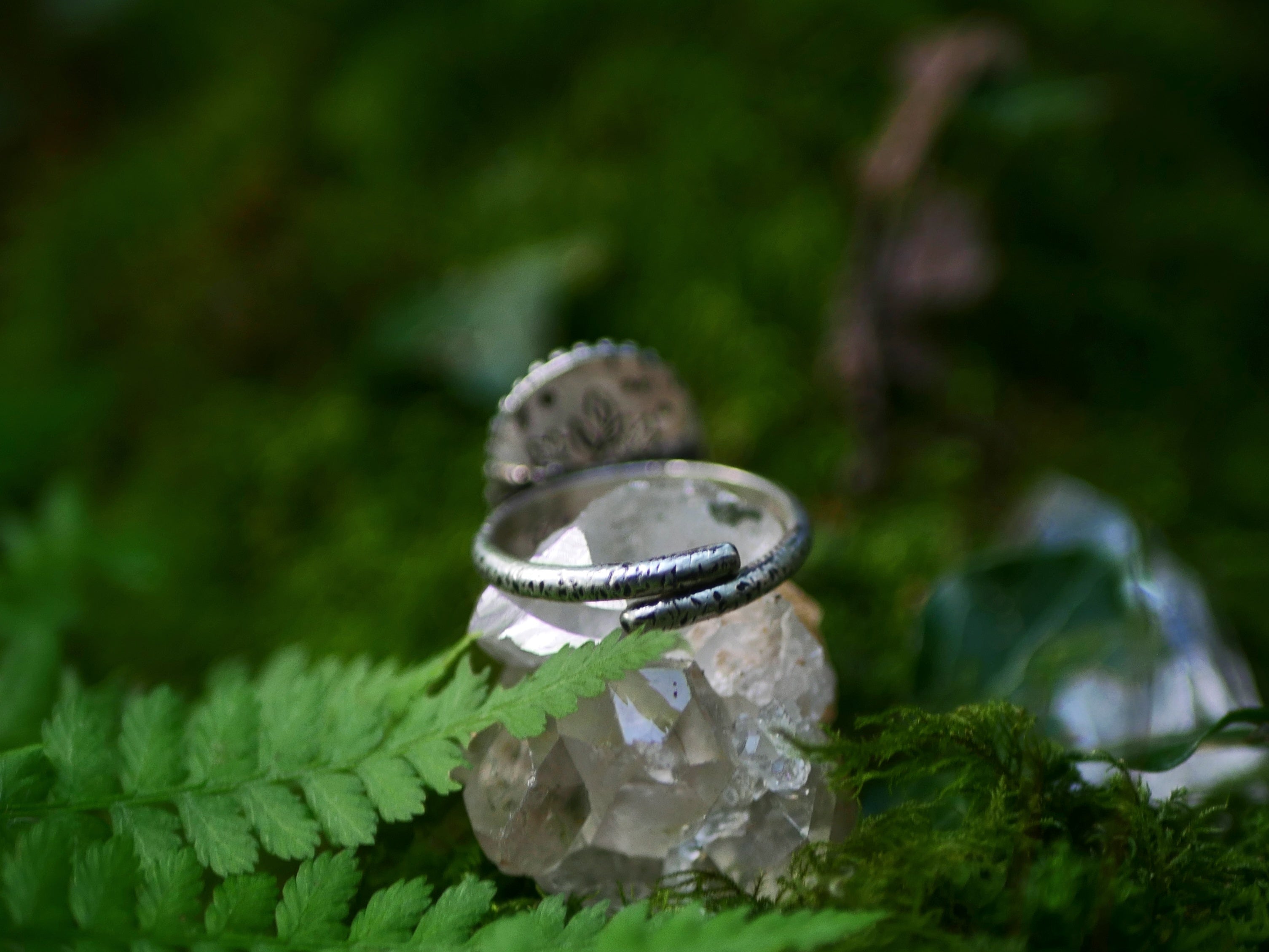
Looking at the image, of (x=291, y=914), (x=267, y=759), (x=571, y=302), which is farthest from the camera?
(x=571, y=302)

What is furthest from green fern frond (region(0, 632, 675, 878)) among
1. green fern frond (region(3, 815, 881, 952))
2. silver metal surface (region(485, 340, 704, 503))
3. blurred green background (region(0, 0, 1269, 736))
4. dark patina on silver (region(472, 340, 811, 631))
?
blurred green background (region(0, 0, 1269, 736))

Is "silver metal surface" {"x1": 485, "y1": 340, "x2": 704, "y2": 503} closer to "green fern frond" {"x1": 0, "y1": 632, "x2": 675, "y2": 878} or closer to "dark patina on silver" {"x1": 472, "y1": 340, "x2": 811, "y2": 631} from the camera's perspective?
"dark patina on silver" {"x1": 472, "y1": 340, "x2": 811, "y2": 631}

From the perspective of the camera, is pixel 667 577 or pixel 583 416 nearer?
pixel 667 577

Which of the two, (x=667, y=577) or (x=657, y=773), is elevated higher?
(x=667, y=577)

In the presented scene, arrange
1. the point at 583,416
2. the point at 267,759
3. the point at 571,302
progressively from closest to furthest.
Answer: the point at 267,759, the point at 583,416, the point at 571,302

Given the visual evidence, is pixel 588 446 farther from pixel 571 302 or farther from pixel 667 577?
pixel 571 302

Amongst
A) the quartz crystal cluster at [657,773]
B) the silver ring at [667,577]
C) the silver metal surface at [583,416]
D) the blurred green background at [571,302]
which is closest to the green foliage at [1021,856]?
the quartz crystal cluster at [657,773]

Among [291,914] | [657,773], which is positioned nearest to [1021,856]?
[657,773]

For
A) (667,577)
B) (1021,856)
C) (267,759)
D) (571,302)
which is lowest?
(1021,856)
